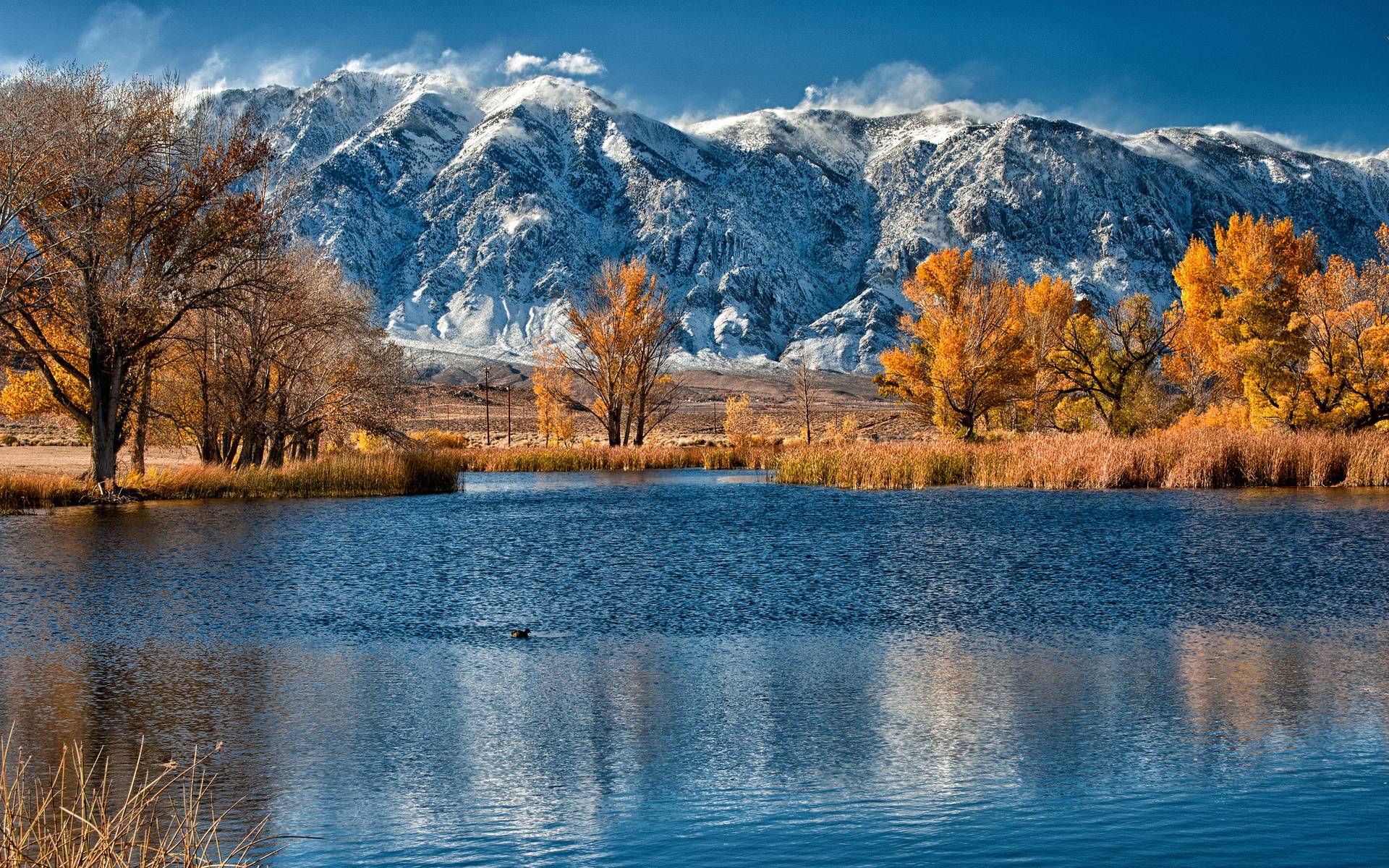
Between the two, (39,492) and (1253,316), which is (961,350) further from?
(39,492)

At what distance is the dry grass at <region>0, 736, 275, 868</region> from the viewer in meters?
5.16

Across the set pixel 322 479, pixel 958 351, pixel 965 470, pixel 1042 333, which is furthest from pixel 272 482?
pixel 1042 333

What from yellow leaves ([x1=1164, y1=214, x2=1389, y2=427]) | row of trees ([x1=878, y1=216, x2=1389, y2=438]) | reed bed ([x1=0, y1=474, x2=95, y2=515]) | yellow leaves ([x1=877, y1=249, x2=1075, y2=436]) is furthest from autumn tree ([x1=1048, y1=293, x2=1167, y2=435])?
reed bed ([x1=0, y1=474, x2=95, y2=515])

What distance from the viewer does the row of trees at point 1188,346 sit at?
145 feet

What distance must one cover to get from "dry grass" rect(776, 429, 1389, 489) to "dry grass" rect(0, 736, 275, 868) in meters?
34.5

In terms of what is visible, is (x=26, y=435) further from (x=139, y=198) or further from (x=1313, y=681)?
(x=1313, y=681)

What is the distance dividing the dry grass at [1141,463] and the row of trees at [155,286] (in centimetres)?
1835

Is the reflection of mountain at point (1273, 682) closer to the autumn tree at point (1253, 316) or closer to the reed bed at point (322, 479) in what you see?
the reed bed at point (322, 479)

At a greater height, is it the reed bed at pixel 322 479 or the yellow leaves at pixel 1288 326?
the yellow leaves at pixel 1288 326

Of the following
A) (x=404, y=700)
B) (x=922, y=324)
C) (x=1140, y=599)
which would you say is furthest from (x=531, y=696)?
(x=922, y=324)

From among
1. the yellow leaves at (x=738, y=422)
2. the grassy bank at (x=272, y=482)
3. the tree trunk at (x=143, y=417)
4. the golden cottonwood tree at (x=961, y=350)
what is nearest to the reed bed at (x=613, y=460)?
the golden cottonwood tree at (x=961, y=350)

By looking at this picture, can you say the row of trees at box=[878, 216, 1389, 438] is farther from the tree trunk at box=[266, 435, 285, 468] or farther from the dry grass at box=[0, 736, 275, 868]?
the dry grass at box=[0, 736, 275, 868]

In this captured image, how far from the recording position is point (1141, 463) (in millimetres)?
38438

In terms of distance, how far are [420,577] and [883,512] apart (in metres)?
15.2
